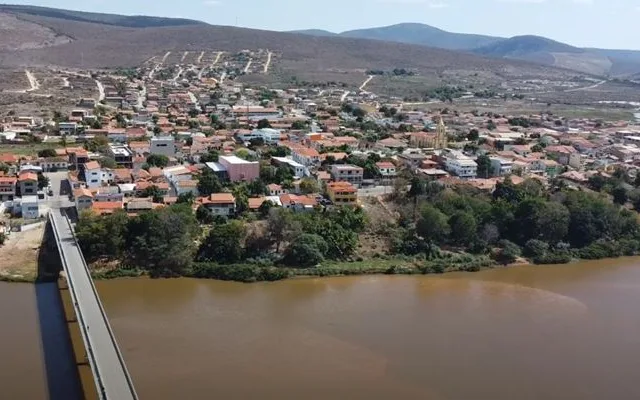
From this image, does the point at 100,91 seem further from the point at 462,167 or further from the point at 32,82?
the point at 462,167

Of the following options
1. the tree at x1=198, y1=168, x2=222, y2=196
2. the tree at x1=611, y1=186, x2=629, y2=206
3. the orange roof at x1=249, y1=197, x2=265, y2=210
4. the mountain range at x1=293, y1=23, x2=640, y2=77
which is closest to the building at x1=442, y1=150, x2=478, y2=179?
the tree at x1=611, y1=186, x2=629, y2=206

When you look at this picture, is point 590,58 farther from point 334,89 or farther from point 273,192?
point 273,192

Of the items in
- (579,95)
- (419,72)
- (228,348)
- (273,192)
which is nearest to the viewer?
(228,348)

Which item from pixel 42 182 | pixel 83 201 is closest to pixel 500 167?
pixel 83 201

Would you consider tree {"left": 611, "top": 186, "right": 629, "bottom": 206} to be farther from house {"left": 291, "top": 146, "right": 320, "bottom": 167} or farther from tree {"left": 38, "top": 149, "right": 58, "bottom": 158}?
tree {"left": 38, "top": 149, "right": 58, "bottom": 158}

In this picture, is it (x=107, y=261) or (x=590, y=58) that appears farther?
(x=590, y=58)

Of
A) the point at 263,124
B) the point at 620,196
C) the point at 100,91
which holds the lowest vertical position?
the point at 620,196

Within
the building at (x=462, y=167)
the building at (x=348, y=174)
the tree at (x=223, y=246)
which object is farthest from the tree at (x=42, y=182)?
the building at (x=462, y=167)

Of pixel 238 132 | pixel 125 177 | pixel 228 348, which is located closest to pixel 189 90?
pixel 238 132
